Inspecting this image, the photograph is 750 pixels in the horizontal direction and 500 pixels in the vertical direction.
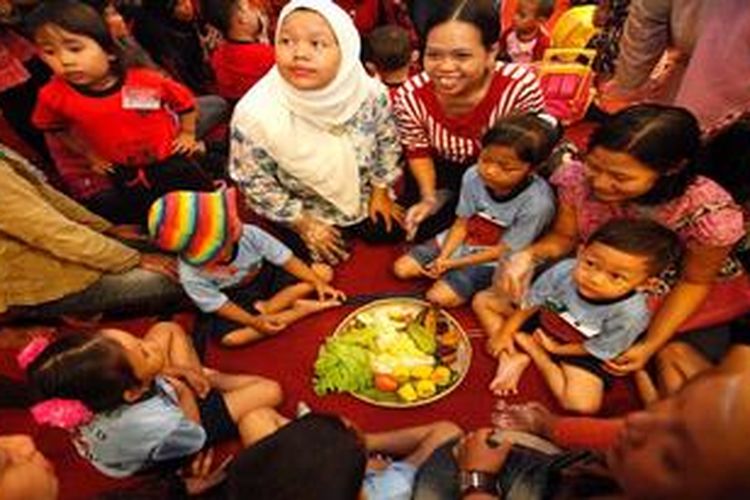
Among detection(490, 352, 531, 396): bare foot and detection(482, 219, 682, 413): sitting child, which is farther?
detection(490, 352, 531, 396): bare foot

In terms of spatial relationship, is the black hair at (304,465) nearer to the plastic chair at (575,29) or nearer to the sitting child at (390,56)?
the sitting child at (390,56)

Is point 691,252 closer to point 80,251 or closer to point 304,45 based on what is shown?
point 304,45

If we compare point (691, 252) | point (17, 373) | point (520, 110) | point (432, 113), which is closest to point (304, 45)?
point (432, 113)

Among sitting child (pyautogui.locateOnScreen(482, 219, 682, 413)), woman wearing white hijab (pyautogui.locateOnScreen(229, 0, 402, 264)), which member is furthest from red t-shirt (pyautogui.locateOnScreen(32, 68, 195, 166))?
sitting child (pyautogui.locateOnScreen(482, 219, 682, 413))

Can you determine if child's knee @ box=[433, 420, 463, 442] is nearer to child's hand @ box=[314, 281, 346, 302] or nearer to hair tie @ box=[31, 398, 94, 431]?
child's hand @ box=[314, 281, 346, 302]

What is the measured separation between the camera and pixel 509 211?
2.24m

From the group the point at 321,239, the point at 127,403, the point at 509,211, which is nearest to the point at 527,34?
the point at 509,211

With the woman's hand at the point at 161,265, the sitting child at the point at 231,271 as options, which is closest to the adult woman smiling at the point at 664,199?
the sitting child at the point at 231,271

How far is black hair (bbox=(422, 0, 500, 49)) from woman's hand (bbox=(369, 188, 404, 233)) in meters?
0.67

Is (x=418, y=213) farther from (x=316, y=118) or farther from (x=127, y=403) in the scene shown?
(x=127, y=403)

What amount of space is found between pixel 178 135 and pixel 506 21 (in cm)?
166

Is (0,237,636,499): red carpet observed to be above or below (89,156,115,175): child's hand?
below

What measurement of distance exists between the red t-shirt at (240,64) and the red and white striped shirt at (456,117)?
82 centimetres

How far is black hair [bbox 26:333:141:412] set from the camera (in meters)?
1.60
